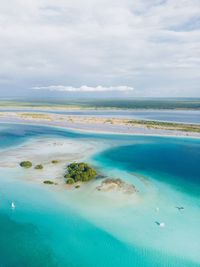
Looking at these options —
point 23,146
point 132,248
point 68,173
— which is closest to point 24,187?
point 68,173

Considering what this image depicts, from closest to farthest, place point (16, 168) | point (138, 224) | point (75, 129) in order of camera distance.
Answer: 1. point (138, 224)
2. point (16, 168)
3. point (75, 129)

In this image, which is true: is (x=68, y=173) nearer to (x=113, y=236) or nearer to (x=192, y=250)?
(x=113, y=236)

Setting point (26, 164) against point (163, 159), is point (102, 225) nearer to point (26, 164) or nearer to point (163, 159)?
point (26, 164)

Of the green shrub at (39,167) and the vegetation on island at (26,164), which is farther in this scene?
the vegetation on island at (26,164)

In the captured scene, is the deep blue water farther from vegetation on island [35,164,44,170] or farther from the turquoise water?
vegetation on island [35,164,44,170]

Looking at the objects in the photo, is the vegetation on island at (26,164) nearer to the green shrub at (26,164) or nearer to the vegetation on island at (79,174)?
the green shrub at (26,164)

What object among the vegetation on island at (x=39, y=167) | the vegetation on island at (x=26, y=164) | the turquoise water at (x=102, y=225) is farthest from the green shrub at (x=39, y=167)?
the turquoise water at (x=102, y=225)

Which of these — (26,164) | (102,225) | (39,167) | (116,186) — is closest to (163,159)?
(116,186)
